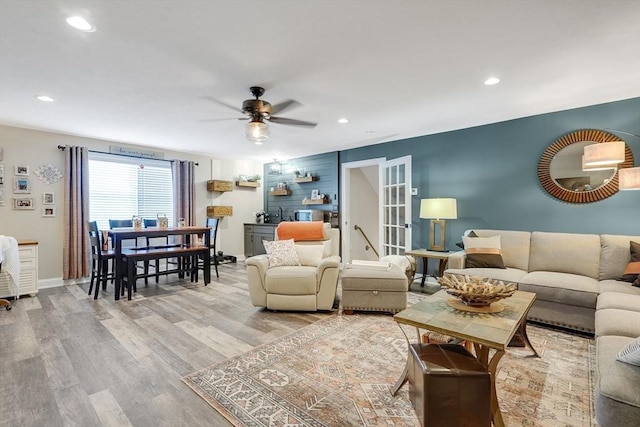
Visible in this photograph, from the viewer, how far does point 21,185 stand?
4246 millimetres

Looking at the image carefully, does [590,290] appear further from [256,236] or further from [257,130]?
[256,236]

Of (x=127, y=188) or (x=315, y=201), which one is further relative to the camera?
(x=315, y=201)

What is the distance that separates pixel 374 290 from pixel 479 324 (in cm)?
160

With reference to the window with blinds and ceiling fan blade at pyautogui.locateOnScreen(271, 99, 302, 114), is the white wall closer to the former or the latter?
the window with blinds

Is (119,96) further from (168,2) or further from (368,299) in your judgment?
(368,299)

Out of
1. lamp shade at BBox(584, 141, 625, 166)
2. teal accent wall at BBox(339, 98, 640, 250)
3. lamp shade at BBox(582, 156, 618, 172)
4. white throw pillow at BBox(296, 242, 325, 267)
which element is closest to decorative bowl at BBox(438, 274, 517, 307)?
white throw pillow at BBox(296, 242, 325, 267)

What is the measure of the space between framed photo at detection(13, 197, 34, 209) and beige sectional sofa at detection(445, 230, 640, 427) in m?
5.93

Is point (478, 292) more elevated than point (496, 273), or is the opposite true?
point (478, 292)

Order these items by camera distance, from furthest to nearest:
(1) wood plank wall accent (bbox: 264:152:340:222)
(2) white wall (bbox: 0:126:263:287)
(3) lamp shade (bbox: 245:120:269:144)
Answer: (1) wood plank wall accent (bbox: 264:152:340:222) < (2) white wall (bbox: 0:126:263:287) < (3) lamp shade (bbox: 245:120:269:144)

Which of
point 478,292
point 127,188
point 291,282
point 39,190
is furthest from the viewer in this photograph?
point 127,188


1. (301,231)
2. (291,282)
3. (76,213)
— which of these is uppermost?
(76,213)

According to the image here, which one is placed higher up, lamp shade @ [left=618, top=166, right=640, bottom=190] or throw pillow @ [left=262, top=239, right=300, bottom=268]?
lamp shade @ [left=618, top=166, right=640, bottom=190]

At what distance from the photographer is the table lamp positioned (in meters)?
4.01

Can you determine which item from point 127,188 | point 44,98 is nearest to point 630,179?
point 44,98
